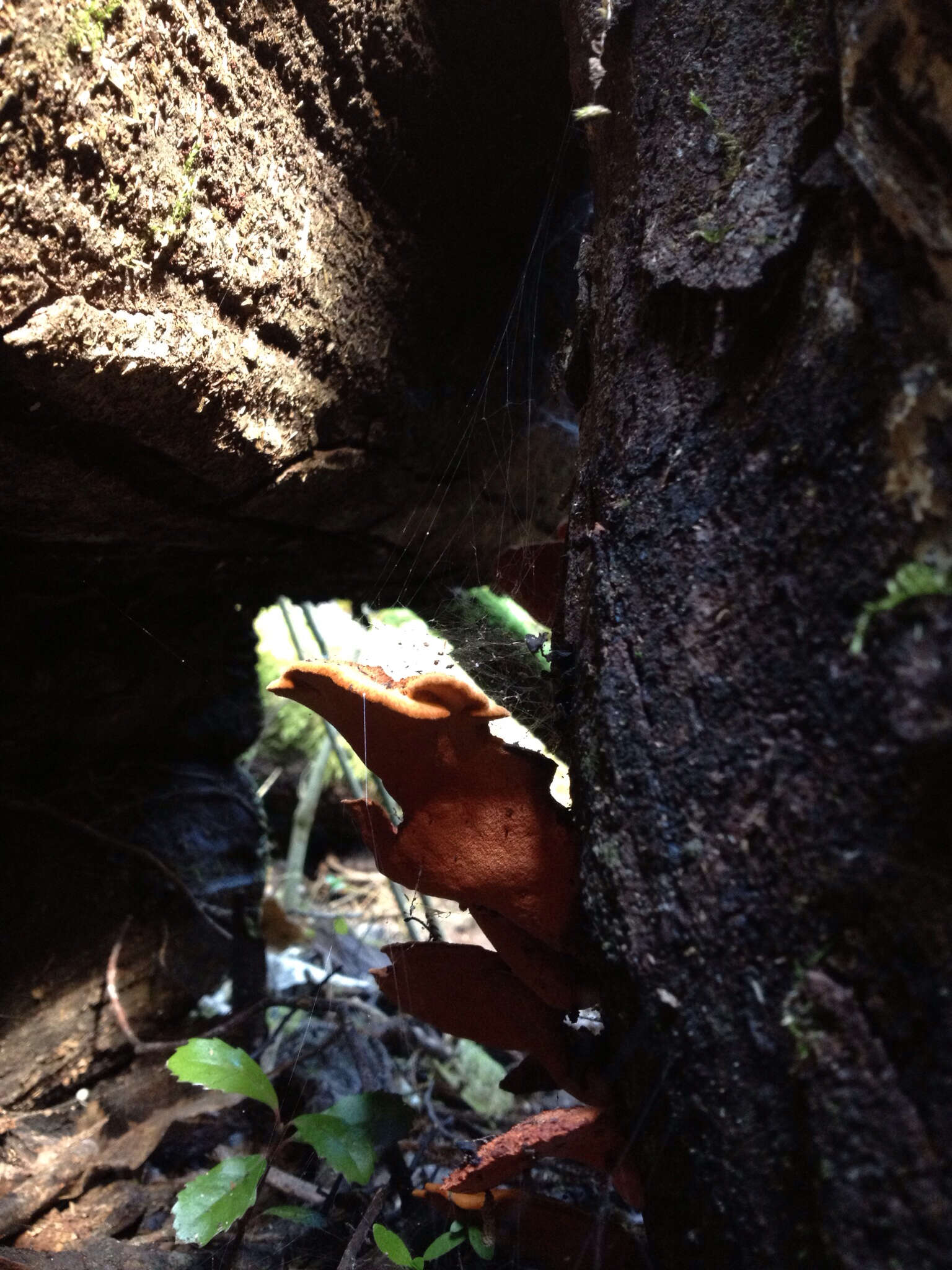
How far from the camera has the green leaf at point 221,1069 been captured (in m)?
1.48

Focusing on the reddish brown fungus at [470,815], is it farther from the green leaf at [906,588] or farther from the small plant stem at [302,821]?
the small plant stem at [302,821]

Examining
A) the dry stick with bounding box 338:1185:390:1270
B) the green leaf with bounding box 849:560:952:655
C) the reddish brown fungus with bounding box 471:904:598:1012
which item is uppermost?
the green leaf with bounding box 849:560:952:655

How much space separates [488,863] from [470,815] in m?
0.07

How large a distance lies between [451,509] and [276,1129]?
61.4 inches

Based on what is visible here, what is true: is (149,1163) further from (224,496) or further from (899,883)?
(899,883)

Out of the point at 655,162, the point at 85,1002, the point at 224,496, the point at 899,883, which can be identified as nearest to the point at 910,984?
the point at 899,883

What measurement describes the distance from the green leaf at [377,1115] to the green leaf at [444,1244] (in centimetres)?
22

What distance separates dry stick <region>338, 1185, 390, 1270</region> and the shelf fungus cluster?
0.31m

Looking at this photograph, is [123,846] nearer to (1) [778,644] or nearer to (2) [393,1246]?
(2) [393,1246]

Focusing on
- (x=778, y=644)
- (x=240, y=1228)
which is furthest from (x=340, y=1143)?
(x=778, y=644)

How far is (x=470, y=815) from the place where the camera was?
104 cm

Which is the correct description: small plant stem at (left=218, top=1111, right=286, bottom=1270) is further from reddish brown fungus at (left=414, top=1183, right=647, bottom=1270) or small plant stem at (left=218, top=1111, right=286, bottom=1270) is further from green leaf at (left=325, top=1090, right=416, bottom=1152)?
reddish brown fungus at (left=414, top=1183, right=647, bottom=1270)

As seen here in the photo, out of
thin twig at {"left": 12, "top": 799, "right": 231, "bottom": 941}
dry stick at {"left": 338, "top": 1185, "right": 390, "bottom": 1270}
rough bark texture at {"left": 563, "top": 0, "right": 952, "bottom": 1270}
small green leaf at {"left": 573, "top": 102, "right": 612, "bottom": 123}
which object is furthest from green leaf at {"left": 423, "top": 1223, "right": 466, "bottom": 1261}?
small green leaf at {"left": 573, "top": 102, "right": 612, "bottom": 123}

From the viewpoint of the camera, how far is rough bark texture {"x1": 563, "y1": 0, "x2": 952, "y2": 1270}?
2.21ft
